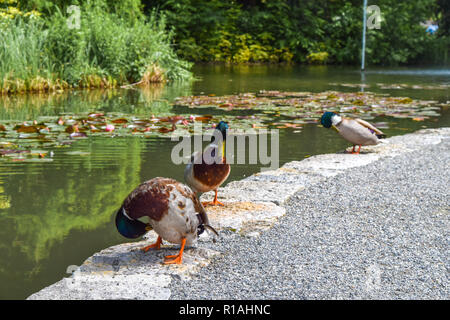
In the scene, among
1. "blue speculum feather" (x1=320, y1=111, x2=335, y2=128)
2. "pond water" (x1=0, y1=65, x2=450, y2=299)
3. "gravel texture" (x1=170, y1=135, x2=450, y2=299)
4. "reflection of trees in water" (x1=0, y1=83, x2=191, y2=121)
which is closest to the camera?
"gravel texture" (x1=170, y1=135, x2=450, y2=299)

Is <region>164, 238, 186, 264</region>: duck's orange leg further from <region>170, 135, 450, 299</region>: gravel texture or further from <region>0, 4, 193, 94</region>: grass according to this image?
<region>0, 4, 193, 94</region>: grass

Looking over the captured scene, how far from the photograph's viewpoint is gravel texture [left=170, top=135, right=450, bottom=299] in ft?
8.48

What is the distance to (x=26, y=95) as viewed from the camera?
10.2 m

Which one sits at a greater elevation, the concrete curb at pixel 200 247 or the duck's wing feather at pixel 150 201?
the duck's wing feather at pixel 150 201

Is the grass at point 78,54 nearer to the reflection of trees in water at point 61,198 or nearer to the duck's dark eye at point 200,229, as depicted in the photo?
the reflection of trees in water at point 61,198

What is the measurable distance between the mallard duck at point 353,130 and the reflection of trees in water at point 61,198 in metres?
1.91

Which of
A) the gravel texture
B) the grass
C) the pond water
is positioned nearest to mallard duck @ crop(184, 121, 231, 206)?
the gravel texture

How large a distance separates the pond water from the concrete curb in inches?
10.6

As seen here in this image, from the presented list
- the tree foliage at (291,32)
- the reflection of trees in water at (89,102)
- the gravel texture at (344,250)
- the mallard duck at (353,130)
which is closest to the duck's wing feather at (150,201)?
the gravel texture at (344,250)

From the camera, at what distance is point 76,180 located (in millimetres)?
4723

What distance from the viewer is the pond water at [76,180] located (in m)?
3.21
